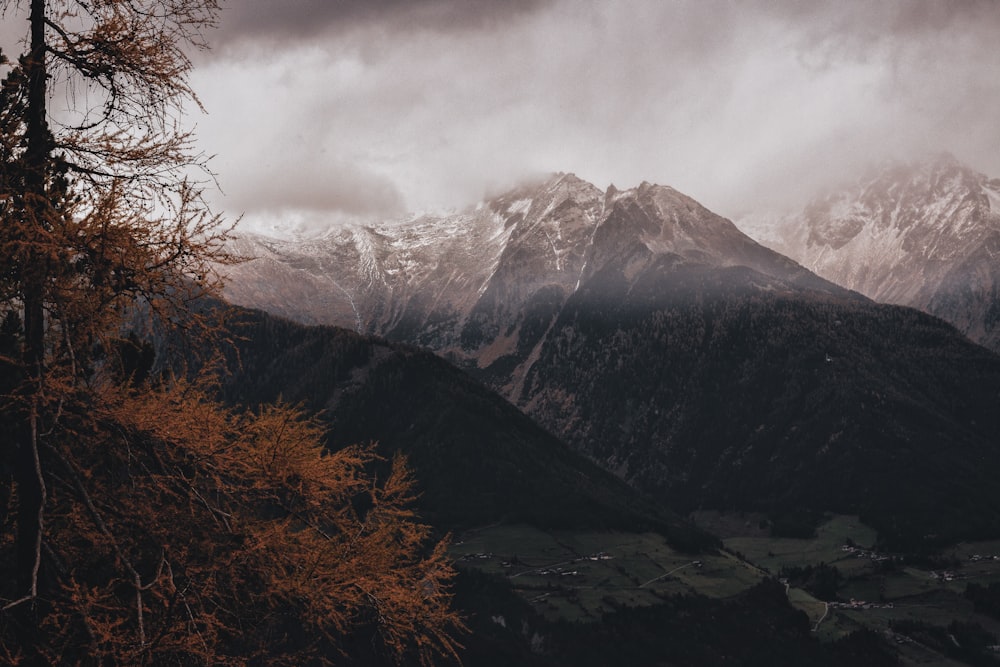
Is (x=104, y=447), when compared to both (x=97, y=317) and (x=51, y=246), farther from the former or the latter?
(x=51, y=246)

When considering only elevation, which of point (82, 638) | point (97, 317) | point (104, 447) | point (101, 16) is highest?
point (101, 16)

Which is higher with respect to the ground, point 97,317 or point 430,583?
point 97,317

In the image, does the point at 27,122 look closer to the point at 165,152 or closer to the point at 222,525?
the point at 165,152

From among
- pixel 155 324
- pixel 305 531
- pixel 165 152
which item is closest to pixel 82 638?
pixel 305 531

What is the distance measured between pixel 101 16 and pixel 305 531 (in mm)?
9529

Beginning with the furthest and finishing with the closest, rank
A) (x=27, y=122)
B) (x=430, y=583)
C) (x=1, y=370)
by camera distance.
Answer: (x=430, y=583)
(x=1, y=370)
(x=27, y=122)

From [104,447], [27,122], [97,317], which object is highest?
[27,122]

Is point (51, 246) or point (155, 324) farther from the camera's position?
point (155, 324)

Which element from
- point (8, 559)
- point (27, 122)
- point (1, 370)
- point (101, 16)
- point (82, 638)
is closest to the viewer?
point (82, 638)

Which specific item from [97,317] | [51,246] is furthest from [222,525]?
[51,246]

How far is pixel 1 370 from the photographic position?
54.6 ft

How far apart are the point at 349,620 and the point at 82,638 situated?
4.31 meters

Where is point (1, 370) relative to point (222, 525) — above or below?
above

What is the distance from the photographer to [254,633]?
14.8m
